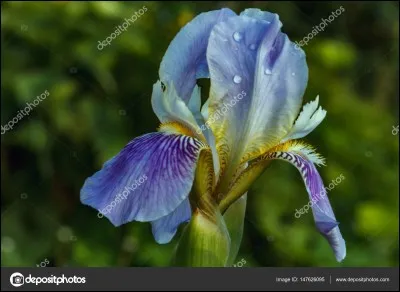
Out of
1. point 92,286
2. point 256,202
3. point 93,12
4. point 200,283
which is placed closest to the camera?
point 200,283

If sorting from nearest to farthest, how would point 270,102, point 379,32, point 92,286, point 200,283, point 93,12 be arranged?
point 270,102
point 200,283
point 92,286
point 93,12
point 379,32

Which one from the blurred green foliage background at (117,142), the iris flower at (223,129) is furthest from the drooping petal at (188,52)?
the blurred green foliage background at (117,142)

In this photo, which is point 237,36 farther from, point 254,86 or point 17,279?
point 17,279

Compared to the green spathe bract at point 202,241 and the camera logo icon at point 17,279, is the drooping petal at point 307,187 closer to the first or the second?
the green spathe bract at point 202,241

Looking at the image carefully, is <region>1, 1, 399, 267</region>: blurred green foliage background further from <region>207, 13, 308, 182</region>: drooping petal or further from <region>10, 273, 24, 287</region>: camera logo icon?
<region>207, 13, 308, 182</region>: drooping petal

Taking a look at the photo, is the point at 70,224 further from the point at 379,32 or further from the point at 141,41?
the point at 379,32

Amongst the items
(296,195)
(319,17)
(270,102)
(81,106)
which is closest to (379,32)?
(319,17)
